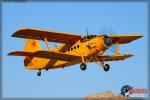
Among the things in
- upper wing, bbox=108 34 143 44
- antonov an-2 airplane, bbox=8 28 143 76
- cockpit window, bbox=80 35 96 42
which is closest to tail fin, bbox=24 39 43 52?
antonov an-2 airplane, bbox=8 28 143 76

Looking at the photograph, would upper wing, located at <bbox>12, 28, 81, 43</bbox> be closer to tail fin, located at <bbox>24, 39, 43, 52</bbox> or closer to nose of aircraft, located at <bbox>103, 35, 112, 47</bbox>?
nose of aircraft, located at <bbox>103, 35, 112, 47</bbox>

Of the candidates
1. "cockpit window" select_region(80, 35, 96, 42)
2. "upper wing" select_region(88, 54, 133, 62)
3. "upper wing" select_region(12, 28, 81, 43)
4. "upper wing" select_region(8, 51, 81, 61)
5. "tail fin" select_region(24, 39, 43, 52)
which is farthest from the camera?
"tail fin" select_region(24, 39, 43, 52)

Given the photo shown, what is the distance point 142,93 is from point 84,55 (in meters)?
20.8

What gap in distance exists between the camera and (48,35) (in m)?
44.4

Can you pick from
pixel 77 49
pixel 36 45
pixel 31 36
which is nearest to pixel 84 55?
pixel 77 49

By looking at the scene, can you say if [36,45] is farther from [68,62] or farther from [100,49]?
[100,49]

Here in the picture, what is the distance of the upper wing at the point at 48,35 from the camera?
42.8 metres

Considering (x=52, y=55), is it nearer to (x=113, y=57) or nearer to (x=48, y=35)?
(x=48, y=35)

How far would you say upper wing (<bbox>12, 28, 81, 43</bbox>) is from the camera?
42.8 meters

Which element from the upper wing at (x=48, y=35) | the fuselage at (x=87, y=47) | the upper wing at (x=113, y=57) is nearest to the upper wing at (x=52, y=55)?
the fuselage at (x=87, y=47)

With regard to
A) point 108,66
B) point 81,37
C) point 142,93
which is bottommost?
point 142,93

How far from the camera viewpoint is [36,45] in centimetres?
5303

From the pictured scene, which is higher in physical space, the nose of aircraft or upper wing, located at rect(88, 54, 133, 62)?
the nose of aircraft

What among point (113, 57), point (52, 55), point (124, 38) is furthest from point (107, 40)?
point (52, 55)
